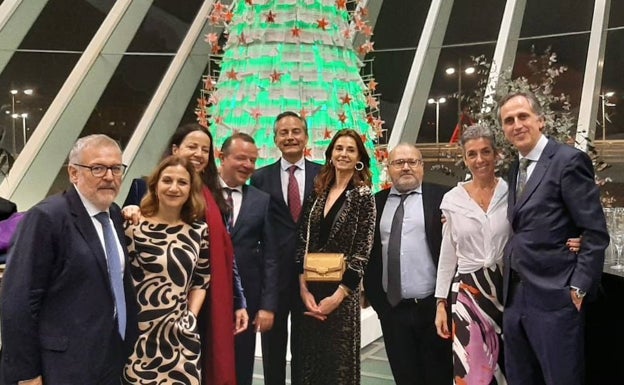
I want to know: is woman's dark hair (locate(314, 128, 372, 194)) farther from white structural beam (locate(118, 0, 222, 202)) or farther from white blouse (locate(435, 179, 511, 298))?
white structural beam (locate(118, 0, 222, 202))

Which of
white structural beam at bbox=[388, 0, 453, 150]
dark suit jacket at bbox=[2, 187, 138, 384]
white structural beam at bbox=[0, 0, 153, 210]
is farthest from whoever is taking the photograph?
white structural beam at bbox=[388, 0, 453, 150]

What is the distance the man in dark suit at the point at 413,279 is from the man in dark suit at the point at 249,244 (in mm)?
605

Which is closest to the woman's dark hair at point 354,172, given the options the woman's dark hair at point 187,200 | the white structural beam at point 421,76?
the woman's dark hair at point 187,200

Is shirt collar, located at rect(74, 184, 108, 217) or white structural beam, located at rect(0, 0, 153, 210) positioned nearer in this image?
shirt collar, located at rect(74, 184, 108, 217)

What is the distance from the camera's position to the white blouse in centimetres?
274

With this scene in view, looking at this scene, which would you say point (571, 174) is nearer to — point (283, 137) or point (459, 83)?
point (283, 137)

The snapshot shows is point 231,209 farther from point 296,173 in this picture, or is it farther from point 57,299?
point 57,299

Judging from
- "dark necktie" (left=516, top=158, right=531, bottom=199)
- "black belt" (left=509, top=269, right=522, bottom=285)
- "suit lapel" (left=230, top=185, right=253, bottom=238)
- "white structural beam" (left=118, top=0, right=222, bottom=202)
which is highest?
"white structural beam" (left=118, top=0, right=222, bottom=202)

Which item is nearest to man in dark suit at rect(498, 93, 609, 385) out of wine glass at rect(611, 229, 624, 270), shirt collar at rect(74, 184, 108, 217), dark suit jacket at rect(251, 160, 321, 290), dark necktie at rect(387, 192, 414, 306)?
dark necktie at rect(387, 192, 414, 306)

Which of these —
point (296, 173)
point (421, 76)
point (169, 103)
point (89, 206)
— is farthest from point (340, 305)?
point (169, 103)

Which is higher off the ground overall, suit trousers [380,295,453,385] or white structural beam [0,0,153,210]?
white structural beam [0,0,153,210]

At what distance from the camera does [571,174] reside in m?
2.41

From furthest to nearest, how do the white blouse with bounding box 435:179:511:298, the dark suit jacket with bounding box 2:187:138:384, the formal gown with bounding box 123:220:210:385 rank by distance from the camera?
1. the white blouse with bounding box 435:179:511:298
2. the formal gown with bounding box 123:220:210:385
3. the dark suit jacket with bounding box 2:187:138:384

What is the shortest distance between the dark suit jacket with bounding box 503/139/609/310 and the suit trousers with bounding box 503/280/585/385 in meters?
0.05
